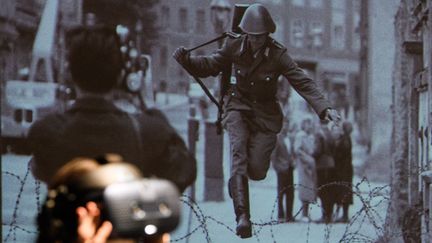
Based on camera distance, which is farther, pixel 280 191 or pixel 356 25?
pixel 356 25

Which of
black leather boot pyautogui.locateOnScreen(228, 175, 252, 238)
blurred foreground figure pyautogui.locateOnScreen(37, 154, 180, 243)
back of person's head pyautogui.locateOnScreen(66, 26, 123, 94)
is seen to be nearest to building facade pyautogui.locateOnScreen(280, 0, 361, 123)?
black leather boot pyautogui.locateOnScreen(228, 175, 252, 238)

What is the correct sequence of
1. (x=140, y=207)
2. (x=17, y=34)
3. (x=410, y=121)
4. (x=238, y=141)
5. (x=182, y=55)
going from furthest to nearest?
(x=410, y=121)
(x=17, y=34)
(x=238, y=141)
(x=182, y=55)
(x=140, y=207)

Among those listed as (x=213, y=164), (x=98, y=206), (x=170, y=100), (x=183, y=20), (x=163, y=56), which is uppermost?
(x=183, y=20)

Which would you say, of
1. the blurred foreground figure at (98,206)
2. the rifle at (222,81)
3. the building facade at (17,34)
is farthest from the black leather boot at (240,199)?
the blurred foreground figure at (98,206)

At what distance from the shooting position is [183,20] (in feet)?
23.8

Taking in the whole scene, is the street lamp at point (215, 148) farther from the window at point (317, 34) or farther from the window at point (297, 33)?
the window at point (317, 34)

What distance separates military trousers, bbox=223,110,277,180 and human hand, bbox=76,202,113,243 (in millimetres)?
2387

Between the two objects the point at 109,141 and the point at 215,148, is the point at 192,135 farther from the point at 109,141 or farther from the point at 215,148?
the point at 109,141

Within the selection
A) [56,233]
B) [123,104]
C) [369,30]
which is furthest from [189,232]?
[369,30]

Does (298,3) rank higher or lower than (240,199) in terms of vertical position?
higher

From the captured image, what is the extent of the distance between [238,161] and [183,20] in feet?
3.65

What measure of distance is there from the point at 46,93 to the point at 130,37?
836 millimetres

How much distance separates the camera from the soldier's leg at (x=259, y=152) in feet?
22.4

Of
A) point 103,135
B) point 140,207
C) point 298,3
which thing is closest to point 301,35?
point 298,3
